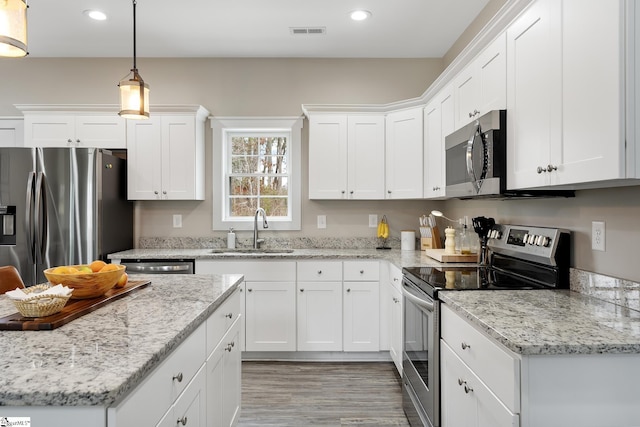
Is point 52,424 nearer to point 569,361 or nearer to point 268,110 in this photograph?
point 569,361

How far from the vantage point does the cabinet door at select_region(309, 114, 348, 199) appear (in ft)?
12.5

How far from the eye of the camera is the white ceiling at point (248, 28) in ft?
10.1

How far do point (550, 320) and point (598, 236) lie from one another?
67 centimetres

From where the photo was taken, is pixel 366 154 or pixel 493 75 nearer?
pixel 493 75

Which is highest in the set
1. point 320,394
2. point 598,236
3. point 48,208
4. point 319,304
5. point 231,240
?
point 48,208

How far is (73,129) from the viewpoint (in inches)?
151

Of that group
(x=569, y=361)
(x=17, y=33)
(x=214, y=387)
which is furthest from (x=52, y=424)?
(x=569, y=361)

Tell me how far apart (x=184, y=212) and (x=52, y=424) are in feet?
11.2

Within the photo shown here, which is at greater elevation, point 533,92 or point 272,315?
point 533,92

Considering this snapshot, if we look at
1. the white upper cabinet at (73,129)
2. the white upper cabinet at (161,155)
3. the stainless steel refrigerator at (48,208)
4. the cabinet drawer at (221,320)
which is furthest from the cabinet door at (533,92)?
the white upper cabinet at (73,129)

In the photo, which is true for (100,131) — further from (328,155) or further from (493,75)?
(493,75)

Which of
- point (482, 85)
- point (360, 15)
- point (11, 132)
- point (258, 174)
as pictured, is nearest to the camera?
point (482, 85)

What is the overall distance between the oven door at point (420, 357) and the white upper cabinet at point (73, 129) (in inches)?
118

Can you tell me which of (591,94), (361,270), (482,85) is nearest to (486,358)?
(591,94)
